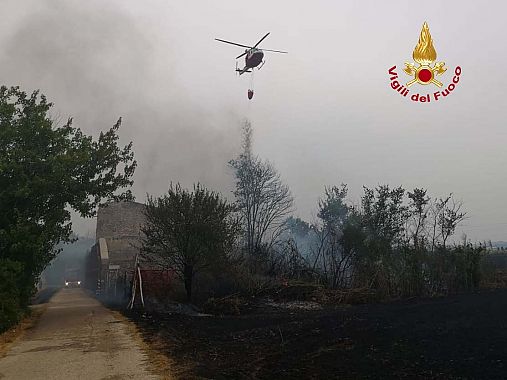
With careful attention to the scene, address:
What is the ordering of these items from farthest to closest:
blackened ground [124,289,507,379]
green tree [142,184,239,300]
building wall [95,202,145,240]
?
building wall [95,202,145,240] < green tree [142,184,239,300] < blackened ground [124,289,507,379]

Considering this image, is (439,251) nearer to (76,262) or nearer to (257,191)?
(257,191)

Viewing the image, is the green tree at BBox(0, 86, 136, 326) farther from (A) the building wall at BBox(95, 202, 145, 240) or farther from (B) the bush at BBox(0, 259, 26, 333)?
(A) the building wall at BBox(95, 202, 145, 240)

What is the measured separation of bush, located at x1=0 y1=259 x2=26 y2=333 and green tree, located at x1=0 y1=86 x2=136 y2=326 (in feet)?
1.16

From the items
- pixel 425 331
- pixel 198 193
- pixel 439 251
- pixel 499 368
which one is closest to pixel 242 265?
pixel 198 193

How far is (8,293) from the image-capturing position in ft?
48.1

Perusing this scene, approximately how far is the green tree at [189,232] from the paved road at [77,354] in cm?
468

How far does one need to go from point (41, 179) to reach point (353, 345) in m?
12.3

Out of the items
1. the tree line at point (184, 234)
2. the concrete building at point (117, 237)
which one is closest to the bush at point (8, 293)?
the tree line at point (184, 234)

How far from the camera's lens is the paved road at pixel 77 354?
29.4 feet

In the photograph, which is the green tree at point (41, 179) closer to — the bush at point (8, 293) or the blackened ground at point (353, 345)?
the bush at point (8, 293)

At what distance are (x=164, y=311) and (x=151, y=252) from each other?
3.19 metres

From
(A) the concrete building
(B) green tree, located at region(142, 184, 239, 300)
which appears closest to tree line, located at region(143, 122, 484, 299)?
(B) green tree, located at region(142, 184, 239, 300)

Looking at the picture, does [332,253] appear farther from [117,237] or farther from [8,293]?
[117,237]

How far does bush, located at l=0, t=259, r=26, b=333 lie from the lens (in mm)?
14066
